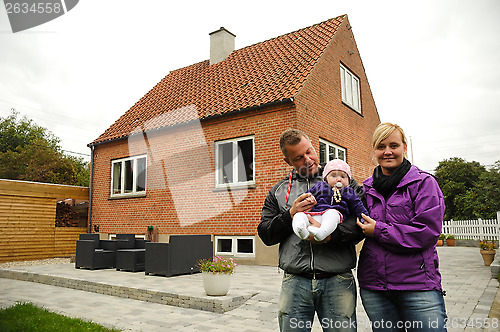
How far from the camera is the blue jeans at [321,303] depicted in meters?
2.21

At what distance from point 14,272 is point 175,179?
16.7 ft

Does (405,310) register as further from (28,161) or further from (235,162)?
(28,161)

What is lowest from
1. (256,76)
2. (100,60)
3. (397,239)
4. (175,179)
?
(397,239)

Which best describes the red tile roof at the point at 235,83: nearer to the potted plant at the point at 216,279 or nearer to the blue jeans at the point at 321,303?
the potted plant at the point at 216,279

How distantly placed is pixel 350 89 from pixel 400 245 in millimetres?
12220

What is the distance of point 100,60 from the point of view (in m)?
4.40

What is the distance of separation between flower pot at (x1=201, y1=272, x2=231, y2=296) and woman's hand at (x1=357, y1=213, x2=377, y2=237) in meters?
4.03

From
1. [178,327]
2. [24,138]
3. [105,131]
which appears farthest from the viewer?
[24,138]

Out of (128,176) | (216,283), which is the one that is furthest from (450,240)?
(216,283)

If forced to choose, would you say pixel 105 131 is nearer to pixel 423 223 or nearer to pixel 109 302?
pixel 109 302

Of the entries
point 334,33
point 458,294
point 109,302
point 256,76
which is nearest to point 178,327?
point 109,302

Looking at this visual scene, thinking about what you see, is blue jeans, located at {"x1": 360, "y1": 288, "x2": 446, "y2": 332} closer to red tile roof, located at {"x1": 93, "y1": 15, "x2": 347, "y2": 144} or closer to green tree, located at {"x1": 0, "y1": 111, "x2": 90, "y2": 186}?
red tile roof, located at {"x1": 93, "y1": 15, "x2": 347, "y2": 144}

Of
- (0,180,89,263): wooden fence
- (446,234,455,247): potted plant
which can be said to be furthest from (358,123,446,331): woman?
(446,234,455,247): potted plant

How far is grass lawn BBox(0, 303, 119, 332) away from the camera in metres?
4.36
